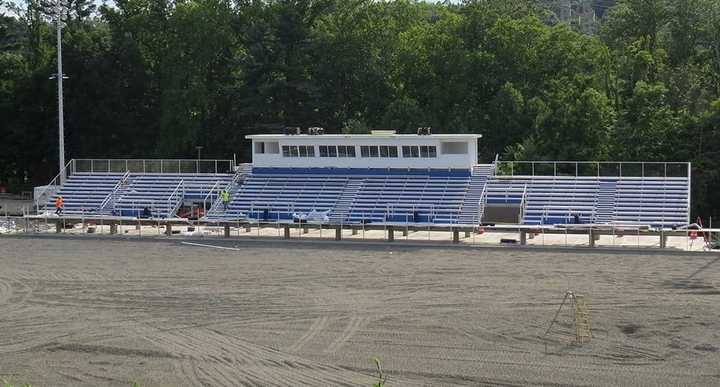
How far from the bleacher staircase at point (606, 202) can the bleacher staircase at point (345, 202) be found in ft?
32.2

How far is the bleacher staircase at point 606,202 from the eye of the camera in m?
37.8

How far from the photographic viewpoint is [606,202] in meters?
38.9

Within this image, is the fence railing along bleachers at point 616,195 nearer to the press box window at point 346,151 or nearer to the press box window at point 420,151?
the press box window at point 420,151

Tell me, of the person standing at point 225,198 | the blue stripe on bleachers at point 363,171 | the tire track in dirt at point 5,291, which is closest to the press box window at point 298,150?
the blue stripe on bleachers at point 363,171

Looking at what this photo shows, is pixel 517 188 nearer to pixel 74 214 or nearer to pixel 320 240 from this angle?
pixel 320 240

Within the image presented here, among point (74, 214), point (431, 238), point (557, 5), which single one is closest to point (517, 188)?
point (431, 238)

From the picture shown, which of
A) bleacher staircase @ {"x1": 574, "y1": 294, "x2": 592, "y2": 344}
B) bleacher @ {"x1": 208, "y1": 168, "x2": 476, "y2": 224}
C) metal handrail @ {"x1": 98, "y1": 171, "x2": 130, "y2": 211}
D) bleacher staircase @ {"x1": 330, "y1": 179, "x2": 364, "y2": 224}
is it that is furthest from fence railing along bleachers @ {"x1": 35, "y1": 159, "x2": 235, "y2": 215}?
bleacher staircase @ {"x1": 574, "y1": 294, "x2": 592, "y2": 344}

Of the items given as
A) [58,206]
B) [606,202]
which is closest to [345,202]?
[606,202]

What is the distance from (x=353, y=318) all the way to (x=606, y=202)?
1909 centimetres

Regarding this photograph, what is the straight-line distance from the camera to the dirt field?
18125mm

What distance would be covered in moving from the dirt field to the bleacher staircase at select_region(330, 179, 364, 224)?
19.9ft

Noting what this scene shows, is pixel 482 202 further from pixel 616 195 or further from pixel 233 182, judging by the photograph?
pixel 233 182

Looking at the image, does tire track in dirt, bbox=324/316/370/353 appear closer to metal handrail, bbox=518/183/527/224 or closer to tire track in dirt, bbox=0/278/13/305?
tire track in dirt, bbox=0/278/13/305

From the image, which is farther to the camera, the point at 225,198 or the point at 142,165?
the point at 142,165
